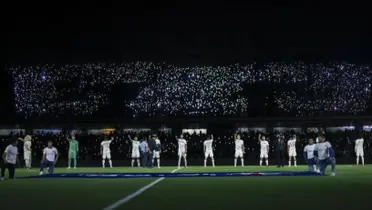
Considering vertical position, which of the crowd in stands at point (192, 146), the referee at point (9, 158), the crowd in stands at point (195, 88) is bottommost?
the referee at point (9, 158)

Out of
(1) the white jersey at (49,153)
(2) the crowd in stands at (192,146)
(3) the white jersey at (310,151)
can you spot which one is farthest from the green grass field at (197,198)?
(2) the crowd in stands at (192,146)

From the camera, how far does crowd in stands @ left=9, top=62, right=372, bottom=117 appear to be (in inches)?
2373

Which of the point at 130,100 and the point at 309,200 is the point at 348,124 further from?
the point at 309,200

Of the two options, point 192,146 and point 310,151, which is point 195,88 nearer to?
point 192,146

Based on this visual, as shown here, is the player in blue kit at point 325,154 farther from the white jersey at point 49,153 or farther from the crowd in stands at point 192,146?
the crowd in stands at point 192,146

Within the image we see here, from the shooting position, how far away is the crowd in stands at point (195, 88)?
60.3 m

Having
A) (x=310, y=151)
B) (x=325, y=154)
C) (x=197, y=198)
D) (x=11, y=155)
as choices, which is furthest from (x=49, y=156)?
(x=197, y=198)

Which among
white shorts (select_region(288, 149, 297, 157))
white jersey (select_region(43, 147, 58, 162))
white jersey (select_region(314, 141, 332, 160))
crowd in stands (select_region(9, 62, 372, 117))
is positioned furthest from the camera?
crowd in stands (select_region(9, 62, 372, 117))

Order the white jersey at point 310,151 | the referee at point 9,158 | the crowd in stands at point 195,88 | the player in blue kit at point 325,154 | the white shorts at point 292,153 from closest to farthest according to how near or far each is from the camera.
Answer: the referee at point 9,158 → the player in blue kit at point 325,154 → the white jersey at point 310,151 → the white shorts at point 292,153 → the crowd in stands at point 195,88

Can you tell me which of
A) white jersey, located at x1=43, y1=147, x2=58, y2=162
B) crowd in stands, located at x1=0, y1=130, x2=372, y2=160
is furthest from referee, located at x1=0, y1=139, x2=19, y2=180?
crowd in stands, located at x1=0, y1=130, x2=372, y2=160

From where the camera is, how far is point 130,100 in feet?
207

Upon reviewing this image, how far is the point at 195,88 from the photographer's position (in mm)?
61969

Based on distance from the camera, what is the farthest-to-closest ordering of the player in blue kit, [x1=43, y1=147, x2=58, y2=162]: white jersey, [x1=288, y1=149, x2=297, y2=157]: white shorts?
[x1=288, y1=149, x2=297, y2=157]: white shorts
[x1=43, y1=147, x2=58, y2=162]: white jersey
the player in blue kit

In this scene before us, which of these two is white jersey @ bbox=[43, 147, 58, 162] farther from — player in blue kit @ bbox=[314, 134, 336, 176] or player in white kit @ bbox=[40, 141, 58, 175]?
player in blue kit @ bbox=[314, 134, 336, 176]
